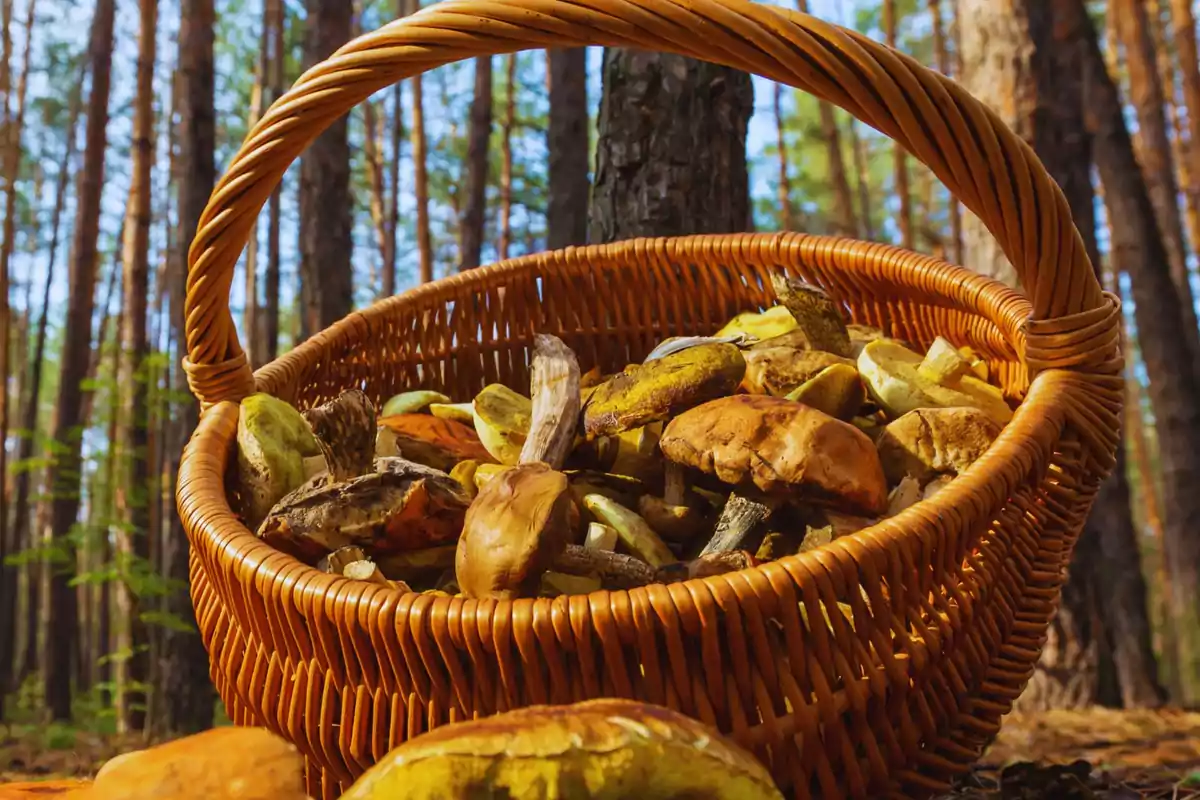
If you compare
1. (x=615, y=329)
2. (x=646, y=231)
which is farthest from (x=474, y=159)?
(x=615, y=329)

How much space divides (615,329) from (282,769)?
1.12 metres

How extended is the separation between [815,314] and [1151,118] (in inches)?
302

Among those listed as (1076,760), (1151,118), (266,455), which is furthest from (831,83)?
(1151,118)

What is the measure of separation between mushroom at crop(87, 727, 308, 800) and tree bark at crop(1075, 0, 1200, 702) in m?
4.29

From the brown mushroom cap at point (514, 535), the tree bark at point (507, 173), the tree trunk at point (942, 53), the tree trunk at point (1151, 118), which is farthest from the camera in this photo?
the tree bark at point (507, 173)

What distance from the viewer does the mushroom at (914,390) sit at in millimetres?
1236

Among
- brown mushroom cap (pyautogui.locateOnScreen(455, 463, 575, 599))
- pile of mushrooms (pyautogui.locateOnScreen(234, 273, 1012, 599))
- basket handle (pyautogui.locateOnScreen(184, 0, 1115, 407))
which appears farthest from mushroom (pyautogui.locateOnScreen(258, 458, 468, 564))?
basket handle (pyautogui.locateOnScreen(184, 0, 1115, 407))

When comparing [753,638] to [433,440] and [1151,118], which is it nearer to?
[433,440]

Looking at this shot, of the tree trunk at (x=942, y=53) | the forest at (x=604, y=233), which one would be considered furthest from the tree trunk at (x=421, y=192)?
the tree trunk at (x=942, y=53)

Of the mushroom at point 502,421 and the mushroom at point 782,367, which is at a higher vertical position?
the mushroom at point 782,367

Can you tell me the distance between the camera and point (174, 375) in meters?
11.8

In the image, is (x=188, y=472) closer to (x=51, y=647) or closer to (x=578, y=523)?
(x=578, y=523)

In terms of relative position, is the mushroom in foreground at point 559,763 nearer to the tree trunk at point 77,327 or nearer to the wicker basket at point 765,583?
the wicker basket at point 765,583

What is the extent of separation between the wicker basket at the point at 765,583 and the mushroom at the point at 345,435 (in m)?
0.13
